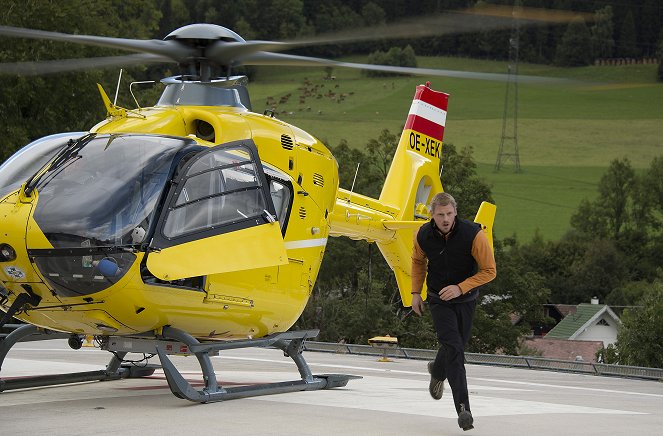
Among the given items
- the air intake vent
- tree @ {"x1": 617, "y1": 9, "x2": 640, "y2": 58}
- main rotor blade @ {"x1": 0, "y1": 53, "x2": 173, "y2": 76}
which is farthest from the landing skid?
tree @ {"x1": 617, "y1": 9, "x2": 640, "y2": 58}

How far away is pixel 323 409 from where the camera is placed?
10.3 m

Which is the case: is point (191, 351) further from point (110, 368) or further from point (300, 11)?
point (300, 11)

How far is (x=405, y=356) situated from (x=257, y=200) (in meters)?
11.9

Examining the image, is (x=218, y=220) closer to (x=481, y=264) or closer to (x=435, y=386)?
(x=435, y=386)

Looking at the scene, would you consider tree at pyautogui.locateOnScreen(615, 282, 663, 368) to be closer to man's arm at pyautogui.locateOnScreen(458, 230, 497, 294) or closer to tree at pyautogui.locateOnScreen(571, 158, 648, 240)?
tree at pyautogui.locateOnScreen(571, 158, 648, 240)

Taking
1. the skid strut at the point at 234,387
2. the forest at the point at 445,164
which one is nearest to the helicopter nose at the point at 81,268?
the skid strut at the point at 234,387

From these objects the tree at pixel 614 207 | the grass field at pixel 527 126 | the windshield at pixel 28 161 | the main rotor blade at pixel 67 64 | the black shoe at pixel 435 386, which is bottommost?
the tree at pixel 614 207

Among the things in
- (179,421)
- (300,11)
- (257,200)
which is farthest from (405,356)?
(300,11)

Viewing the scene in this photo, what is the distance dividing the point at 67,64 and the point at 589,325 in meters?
79.2

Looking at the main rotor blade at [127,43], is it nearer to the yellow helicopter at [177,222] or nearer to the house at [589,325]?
the yellow helicopter at [177,222]

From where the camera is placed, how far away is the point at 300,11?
44281mm

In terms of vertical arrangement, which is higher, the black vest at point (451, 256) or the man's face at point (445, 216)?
the man's face at point (445, 216)

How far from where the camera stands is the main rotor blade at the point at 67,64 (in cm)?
Result: 1130

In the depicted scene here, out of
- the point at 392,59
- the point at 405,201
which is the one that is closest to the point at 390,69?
the point at 405,201
